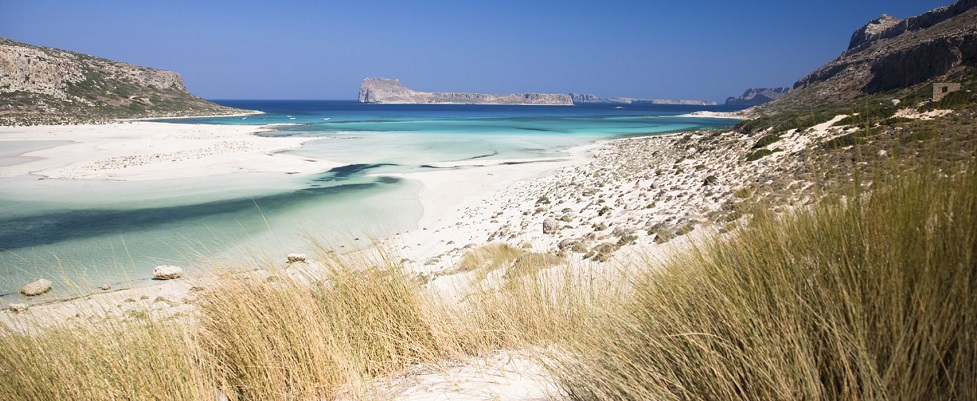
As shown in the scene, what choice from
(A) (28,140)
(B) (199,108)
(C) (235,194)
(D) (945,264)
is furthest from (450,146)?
(B) (199,108)

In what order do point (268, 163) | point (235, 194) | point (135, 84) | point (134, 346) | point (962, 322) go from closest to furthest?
point (962, 322), point (134, 346), point (235, 194), point (268, 163), point (135, 84)

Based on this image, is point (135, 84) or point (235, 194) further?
point (135, 84)

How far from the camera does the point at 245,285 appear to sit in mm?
3338

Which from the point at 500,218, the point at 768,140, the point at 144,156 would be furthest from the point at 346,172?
the point at 768,140

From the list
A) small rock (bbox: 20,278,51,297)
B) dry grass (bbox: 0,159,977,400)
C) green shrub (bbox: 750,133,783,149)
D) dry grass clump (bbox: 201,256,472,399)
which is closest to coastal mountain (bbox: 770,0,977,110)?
green shrub (bbox: 750,133,783,149)

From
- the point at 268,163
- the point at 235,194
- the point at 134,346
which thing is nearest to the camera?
the point at 134,346

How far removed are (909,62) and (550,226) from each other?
44843 millimetres

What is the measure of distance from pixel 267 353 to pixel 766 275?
2.56m

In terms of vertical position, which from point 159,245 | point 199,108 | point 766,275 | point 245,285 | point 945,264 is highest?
point 199,108

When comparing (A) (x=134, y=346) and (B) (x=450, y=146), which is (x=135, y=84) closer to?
(B) (x=450, y=146)

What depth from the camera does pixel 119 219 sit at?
41.6 ft

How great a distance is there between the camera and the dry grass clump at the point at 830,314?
1.53 metres

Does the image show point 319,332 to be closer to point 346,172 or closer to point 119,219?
point 119,219

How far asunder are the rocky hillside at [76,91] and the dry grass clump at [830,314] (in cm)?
5825
